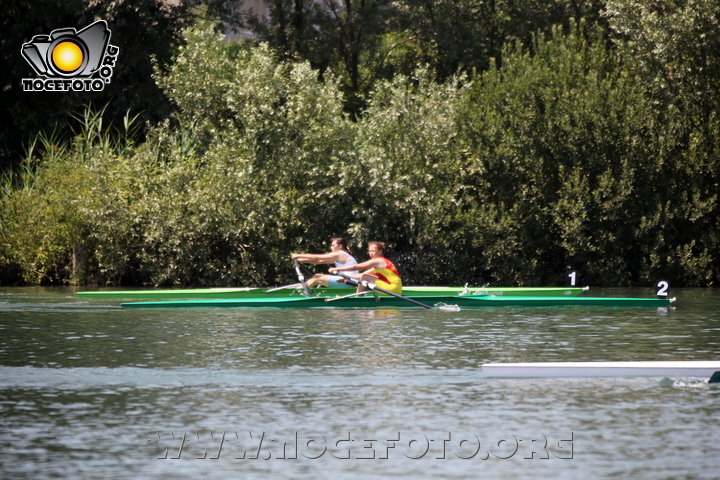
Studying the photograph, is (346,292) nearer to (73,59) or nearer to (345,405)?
(345,405)

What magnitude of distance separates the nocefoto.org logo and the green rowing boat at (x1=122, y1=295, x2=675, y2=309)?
17.4 meters

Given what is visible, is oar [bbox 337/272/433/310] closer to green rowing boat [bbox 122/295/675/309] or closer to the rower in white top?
green rowing boat [bbox 122/295/675/309]

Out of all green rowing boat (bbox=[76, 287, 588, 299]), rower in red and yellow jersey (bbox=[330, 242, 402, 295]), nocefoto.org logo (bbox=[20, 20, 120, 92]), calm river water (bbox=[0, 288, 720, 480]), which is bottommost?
calm river water (bbox=[0, 288, 720, 480])

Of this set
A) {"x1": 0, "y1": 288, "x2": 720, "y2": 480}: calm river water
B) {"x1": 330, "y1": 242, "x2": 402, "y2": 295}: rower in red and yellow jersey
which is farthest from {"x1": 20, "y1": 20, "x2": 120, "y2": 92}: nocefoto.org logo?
{"x1": 0, "y1": 288, "x2": 720, "y2": 480}: calm river water

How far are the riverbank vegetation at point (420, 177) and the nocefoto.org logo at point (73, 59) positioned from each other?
172 inches

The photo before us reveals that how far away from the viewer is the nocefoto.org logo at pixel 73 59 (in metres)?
39.5

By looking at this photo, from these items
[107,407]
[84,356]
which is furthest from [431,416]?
[84,356]

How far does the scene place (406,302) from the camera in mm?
23672

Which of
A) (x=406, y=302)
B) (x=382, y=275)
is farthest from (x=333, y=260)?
(x=406, y=302)

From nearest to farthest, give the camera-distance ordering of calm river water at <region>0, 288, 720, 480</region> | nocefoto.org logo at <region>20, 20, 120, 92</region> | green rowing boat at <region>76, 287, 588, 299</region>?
1. calm river water at <region>0, 288, 720, 480</region>
2. green rowing boat at <region>76, 287, 588, 299</region>
3. nocefoto.org logo at <region>20, 20, 120, 92</region>

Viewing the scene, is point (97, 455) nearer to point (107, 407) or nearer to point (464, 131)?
point (107, 407)

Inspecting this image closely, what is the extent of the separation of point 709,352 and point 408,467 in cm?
828

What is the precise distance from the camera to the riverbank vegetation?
32.9 m

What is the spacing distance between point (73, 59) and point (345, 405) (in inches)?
1289
